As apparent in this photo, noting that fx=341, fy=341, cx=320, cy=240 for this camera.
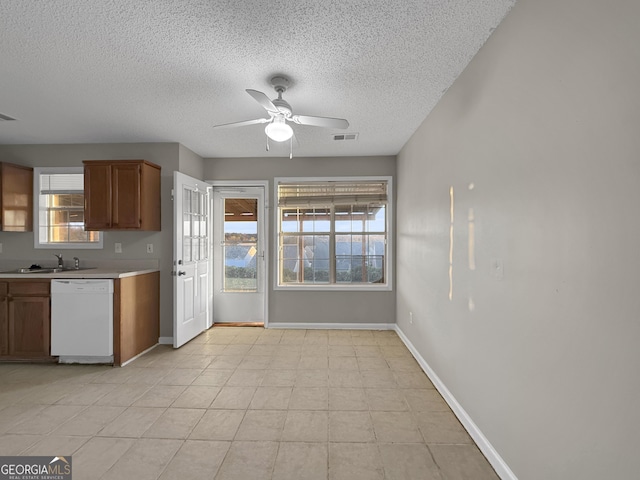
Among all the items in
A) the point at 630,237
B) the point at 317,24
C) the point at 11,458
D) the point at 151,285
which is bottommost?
the point at 11,458

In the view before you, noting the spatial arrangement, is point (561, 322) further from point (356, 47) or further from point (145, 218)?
point (145, 218)

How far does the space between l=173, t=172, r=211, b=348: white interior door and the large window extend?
106 cm

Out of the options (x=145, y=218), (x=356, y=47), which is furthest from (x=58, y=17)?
(x=145, y=218)

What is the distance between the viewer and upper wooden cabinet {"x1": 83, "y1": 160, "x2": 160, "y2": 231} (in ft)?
12.7

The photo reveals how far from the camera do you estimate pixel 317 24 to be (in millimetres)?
1940

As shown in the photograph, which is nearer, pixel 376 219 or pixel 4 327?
pixel 4 327

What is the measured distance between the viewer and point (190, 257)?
170 inches

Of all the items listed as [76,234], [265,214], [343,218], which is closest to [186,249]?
[265,214]

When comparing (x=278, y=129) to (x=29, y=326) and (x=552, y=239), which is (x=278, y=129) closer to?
(x=552, y=239)

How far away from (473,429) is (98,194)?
4.28 metres

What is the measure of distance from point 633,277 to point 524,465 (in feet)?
3.71

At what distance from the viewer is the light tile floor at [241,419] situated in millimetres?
1970

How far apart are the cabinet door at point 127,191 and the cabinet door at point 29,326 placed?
116 cm

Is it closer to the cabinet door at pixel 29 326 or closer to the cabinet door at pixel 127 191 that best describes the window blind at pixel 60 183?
the cabinet door at pixel 127 191
